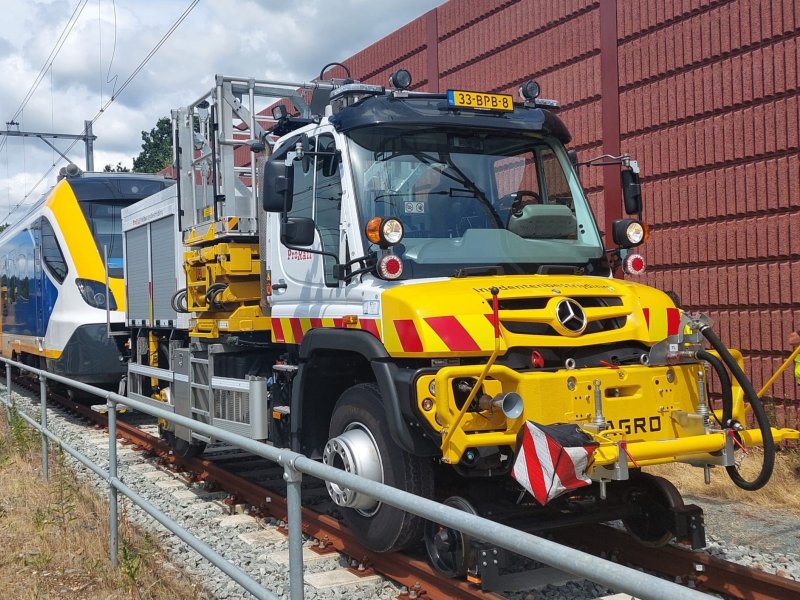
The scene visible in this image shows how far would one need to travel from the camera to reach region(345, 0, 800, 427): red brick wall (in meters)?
8.67

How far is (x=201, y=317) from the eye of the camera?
8156 mm

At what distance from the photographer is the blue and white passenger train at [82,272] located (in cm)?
1256

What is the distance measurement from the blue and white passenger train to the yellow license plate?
7.32 metres

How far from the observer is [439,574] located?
5.02m

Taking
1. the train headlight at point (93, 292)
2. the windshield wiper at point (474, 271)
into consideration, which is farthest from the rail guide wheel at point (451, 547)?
the train headlight at point (93, 292)

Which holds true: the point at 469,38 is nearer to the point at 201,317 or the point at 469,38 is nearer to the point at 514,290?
the point at 201,317

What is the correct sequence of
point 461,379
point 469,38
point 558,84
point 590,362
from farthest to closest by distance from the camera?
point 469,38
point 558,84
point 590,362
point 461,379

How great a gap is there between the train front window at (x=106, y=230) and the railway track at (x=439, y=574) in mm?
5727

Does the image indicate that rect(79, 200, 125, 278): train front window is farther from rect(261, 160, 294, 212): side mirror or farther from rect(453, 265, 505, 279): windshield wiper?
rect(453, 265, 505, 279): windshield wiper

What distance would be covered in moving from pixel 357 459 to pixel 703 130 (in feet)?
20.2

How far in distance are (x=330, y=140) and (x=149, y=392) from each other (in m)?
5.33

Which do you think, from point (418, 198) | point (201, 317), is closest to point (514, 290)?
point (418, 198)

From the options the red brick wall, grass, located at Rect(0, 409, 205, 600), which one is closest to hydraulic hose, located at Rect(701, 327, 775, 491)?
grass, located at Rect(0, 409, 205, 600)

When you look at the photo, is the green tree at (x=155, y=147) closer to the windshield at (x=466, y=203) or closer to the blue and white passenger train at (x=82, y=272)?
the blue and white passenger train at (x=82, y=272)
